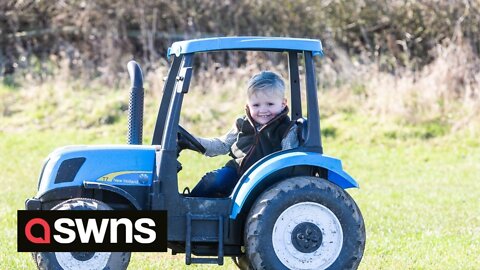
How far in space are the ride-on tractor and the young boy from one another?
0.66 ft

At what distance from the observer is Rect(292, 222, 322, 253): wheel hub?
609 cm

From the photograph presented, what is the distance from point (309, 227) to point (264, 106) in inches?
33.7

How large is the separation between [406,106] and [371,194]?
4853mm

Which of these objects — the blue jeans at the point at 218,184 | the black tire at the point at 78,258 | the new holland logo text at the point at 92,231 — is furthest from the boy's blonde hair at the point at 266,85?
the black tire at the point at 78,258

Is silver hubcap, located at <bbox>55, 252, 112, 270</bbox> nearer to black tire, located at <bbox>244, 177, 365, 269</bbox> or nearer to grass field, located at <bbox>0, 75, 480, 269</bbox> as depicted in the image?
Answer: black tire, located at <bbox>244, 177, 365, 269</bbox>

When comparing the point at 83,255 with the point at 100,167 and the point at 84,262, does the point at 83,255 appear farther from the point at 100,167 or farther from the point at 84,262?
the point at 100,167

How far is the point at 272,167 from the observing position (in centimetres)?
605

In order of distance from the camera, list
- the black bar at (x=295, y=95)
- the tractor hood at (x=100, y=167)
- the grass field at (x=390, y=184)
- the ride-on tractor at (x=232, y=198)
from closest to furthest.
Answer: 1. the ride-on tractor at (x=232, y=198)
2. the tractor hood at (x=100, y=167)
3. the black bar at (x=295, y=95)
4. the grass field at (x=390, y=184)

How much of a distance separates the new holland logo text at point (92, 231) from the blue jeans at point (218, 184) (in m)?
0.43

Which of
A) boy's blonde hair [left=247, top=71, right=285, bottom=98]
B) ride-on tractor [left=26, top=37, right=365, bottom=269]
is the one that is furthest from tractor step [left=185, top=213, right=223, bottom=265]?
boy's blonde hair [left=247, top=71, right=285, bottom=98]

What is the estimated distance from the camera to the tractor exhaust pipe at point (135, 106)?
6.67 metres

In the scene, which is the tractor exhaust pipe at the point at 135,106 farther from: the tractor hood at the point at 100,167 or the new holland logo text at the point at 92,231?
the new holland logo text at the point at 92,231

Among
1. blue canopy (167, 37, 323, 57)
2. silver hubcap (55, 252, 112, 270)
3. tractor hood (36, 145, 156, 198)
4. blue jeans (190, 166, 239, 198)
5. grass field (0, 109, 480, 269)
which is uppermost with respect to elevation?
blue canopy (167, 37, 323, 57)

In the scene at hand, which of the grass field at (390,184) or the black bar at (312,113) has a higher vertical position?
the black bar at (312,113)
